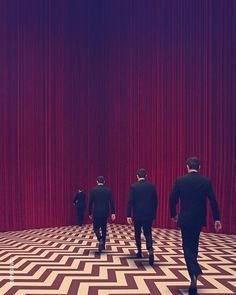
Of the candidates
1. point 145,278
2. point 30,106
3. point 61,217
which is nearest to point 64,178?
point 61,217

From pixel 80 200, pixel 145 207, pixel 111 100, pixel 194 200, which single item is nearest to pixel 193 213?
pixel 194 200

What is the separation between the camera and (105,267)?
6531 mm

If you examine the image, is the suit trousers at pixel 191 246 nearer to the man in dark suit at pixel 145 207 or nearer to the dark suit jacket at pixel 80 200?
the man in dark suit at pixel 145 207

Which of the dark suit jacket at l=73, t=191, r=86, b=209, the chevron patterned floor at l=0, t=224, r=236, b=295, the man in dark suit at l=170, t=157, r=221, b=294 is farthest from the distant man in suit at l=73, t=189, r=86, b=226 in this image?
the man in dark suit at l=170, t=157, r=221, b=294

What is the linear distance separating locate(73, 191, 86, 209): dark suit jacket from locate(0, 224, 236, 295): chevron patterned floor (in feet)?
9.29

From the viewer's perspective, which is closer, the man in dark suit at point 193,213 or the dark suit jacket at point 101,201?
the man in dark suit at point 193,213

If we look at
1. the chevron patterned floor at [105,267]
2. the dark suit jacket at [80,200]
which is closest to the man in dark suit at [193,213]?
the chevron patterned floor at [105,267]

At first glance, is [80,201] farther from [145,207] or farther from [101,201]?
[145,207]

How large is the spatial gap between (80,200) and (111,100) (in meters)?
3.45

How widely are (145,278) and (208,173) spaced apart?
6456mm

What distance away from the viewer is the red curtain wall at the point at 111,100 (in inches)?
468

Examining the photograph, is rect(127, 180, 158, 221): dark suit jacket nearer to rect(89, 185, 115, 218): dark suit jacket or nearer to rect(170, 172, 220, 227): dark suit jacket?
rect(89, 185, 115, 218): dark suit jacket

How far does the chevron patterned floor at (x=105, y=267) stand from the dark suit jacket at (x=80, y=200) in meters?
2.83

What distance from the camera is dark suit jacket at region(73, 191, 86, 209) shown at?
1325cm
